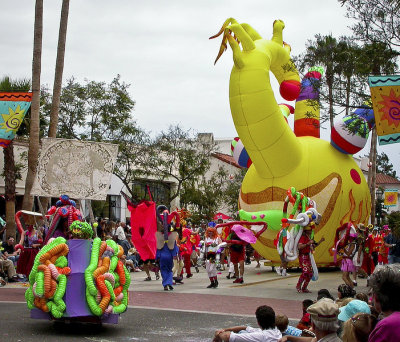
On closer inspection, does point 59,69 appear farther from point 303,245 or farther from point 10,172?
point 303,245

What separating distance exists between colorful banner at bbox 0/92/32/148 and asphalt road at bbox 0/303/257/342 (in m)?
7.42

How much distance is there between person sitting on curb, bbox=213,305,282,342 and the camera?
17.3 feet

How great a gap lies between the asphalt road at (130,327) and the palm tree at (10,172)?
34.1 feet

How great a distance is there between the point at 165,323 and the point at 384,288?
21.3ft

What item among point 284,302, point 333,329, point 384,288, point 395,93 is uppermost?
point 395,93

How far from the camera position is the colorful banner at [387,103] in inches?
363

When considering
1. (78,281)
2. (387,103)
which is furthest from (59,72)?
(387,103)

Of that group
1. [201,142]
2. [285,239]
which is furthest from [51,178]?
[201,142]

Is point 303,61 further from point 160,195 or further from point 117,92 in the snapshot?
point 160,195

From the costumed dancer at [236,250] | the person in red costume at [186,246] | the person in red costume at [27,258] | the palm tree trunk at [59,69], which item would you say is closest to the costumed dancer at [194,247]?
the person in red costume at [186,246]

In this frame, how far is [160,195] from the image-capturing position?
43469mm

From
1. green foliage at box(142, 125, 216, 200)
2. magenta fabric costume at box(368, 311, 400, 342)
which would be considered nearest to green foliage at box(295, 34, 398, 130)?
magenta fabric costume at box(368, 311, 400, 342)

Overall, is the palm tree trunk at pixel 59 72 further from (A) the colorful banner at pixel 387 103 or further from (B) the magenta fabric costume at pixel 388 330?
(B) the magenta fabric costume at pixel 388 330

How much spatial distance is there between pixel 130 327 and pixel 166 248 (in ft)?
16.0
